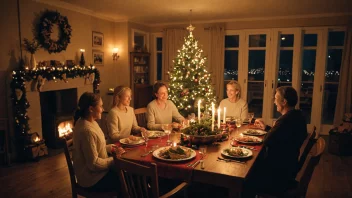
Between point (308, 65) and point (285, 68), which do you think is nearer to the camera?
point (308, 65)

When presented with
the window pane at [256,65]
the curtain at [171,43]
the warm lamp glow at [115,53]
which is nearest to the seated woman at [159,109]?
the warm lamp glow at [115,53]

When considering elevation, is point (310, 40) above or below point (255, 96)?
above

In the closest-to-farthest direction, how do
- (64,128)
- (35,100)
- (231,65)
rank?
1. (35,100)
2. (64,128)
3. (231,65)

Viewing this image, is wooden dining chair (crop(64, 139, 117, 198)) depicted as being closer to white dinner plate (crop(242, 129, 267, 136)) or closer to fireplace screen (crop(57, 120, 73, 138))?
white dinner plate (crop(242, 129, 267, 136))

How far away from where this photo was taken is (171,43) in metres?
6.76

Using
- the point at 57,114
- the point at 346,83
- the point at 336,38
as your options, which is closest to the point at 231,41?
the point at 336,38

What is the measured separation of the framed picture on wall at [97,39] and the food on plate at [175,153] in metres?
4.17

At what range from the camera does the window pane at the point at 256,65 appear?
6.36 m

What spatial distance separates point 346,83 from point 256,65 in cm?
190

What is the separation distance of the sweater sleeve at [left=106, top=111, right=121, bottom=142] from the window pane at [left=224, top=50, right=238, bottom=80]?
4389mm

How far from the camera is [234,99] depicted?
385 centimetres

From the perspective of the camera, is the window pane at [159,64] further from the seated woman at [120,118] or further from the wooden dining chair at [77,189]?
the wooden dining chair at [77,189]

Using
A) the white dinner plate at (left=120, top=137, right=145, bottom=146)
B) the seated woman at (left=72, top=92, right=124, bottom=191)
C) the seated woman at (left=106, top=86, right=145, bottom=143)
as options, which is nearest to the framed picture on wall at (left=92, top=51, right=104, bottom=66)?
the seated woman at (left=106, top=86, right=145, bottom=143)

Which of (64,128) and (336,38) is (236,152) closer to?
(64,128)
